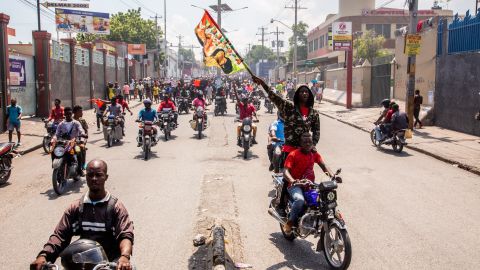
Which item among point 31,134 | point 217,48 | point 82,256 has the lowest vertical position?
point 31,134

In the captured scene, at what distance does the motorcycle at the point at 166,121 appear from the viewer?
1811 centimetres

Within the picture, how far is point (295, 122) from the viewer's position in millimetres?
7270

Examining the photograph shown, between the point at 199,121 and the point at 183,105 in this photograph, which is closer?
the point at 199,121

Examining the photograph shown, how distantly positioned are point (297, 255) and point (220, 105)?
76.0 feet

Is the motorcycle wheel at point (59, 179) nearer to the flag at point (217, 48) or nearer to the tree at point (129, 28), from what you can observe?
the flag at point (217, 48)

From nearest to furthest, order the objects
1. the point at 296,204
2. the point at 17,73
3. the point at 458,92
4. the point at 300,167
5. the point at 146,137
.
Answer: the point at 296,204
the point at 300,167
the point at 146,137
the point at 458,92
the point at 17,73

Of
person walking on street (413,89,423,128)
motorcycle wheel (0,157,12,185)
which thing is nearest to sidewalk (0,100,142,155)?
motorcycle wheel (0,157,12,185)

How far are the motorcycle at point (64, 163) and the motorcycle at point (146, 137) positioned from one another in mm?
3191

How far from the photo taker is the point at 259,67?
12219cm

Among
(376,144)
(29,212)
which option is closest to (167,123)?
(376,144)

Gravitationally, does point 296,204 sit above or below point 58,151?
below

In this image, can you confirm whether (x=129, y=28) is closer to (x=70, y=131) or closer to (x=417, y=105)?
(x=417, y=105)

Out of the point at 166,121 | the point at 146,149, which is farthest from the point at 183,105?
the point at 146,149

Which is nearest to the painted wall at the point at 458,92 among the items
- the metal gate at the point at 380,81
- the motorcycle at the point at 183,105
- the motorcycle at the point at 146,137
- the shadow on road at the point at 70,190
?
the metal gate at the point at 380,81
